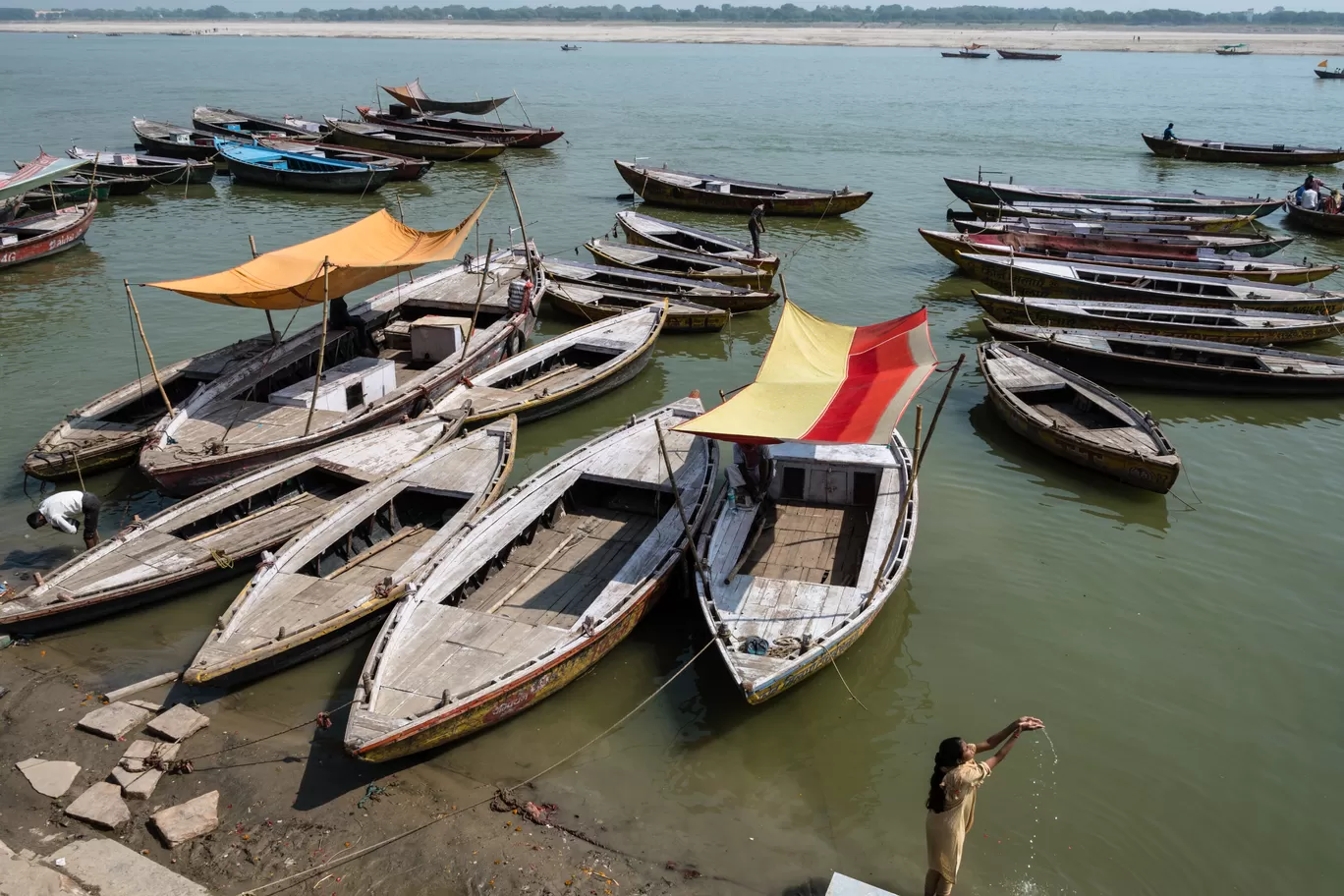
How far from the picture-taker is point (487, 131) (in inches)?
2026

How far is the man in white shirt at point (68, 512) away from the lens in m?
12.3

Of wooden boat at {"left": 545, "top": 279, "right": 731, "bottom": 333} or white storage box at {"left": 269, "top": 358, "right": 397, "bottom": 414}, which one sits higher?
white storage box at {"left": 269, "top": 358, "right": 397, "bottom": 414}

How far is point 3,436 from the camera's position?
697 inches

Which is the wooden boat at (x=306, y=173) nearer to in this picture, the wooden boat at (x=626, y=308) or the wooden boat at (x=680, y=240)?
the wooden boat at (x=680, y=240)

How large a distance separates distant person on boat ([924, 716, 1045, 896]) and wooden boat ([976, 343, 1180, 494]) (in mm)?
9623

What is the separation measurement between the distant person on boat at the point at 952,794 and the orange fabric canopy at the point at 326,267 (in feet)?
41.7

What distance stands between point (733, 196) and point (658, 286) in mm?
12817

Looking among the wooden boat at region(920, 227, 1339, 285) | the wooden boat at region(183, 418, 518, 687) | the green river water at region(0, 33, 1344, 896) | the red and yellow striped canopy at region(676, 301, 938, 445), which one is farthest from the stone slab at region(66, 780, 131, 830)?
the wooden boat at region(920, 227, 1339, 285)

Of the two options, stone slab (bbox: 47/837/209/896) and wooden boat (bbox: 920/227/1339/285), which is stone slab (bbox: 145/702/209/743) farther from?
wooden boat (bbox: 920/227/1339/285)

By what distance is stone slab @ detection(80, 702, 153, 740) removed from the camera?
33.4ft

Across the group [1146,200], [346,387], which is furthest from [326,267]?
[1146,200]

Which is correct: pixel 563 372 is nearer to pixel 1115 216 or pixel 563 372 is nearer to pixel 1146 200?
pixel 1115 216

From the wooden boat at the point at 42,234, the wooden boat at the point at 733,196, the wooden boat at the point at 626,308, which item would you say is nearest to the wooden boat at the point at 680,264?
the wooden boat at the point at 626,308

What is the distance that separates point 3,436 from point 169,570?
8.60 m
